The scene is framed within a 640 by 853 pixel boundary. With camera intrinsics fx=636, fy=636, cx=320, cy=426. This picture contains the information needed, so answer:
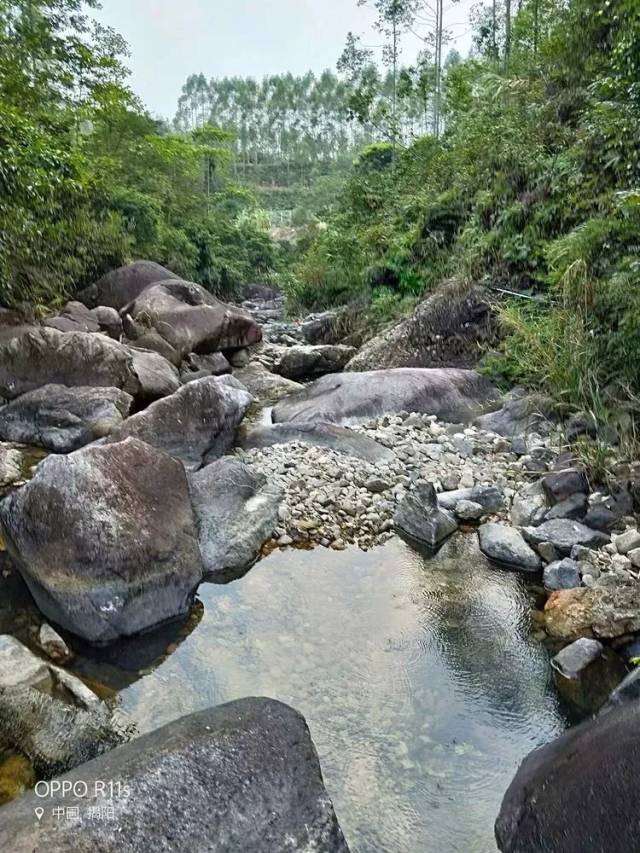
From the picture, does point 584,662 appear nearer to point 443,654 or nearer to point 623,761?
point 443,654

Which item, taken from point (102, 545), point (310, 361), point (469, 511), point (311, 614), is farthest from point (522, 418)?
point (102, 545)

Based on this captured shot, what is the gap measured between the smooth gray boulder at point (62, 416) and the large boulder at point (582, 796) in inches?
225

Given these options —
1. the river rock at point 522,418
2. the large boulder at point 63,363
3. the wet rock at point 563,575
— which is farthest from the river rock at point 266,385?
the wet rock at point 563,575

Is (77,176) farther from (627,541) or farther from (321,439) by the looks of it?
(627,541)

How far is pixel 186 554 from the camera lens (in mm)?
4266

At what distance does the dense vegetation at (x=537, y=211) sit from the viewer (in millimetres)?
6555

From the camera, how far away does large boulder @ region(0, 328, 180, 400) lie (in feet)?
26.7

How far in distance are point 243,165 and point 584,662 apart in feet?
198

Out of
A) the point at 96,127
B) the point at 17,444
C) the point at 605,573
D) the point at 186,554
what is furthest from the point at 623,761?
the point at 96,127

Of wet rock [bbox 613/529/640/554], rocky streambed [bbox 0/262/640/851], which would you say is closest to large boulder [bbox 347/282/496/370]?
rocky streambed [bbox 0/262/640/851]

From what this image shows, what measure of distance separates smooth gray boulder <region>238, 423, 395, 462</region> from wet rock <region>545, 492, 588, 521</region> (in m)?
1.79

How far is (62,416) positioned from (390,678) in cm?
531

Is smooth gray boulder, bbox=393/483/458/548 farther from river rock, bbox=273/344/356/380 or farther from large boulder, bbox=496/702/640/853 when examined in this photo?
river rock, bbox=273/344/356/380

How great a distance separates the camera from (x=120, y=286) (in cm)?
1312
